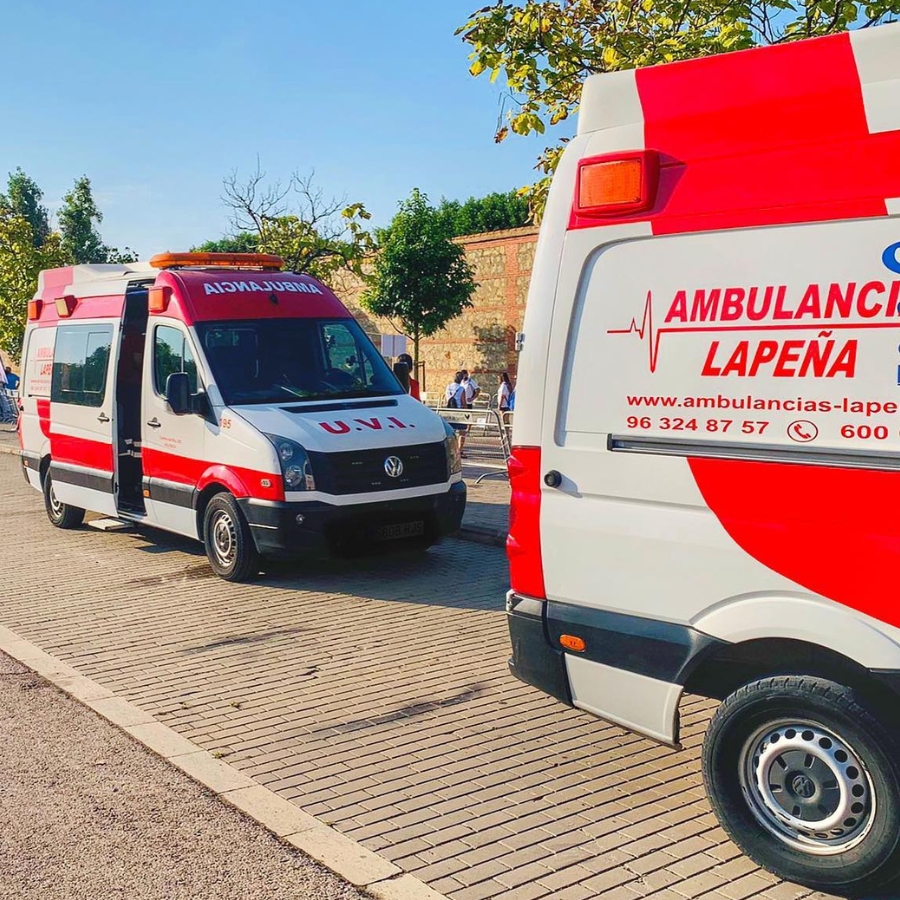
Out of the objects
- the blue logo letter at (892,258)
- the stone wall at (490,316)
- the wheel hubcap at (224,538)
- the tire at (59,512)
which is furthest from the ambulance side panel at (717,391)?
the stone wall at (490,316)

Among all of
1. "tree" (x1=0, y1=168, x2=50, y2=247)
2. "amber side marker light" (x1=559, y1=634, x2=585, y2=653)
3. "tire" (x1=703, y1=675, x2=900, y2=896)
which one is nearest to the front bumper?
"amber side marker light" (x1=559, y1=634, x2=585, y2=653)

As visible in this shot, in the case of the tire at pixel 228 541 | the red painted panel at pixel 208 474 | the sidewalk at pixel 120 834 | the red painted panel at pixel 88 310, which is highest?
the red painted panel at pixel 88 310

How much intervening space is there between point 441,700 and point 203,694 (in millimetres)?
1325

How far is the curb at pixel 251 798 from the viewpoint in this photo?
4027mm

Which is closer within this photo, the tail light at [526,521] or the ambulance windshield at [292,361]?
the tail light at [526,521]

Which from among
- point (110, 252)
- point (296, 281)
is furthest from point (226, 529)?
point (110, 252)

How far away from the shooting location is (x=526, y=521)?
4.64 metres

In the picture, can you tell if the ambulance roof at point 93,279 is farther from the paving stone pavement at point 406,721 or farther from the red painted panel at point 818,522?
the red painted panel at point 818,522

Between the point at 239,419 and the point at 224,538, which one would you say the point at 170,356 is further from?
the point at 224,538

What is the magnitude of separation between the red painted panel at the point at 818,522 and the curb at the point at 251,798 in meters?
1.63

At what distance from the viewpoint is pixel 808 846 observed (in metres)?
3.93

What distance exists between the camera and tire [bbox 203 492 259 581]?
9070mm

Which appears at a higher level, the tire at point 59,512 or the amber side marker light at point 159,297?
the amber side marker light at point 159,297

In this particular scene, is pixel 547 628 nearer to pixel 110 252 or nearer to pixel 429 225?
pixel 429 225
